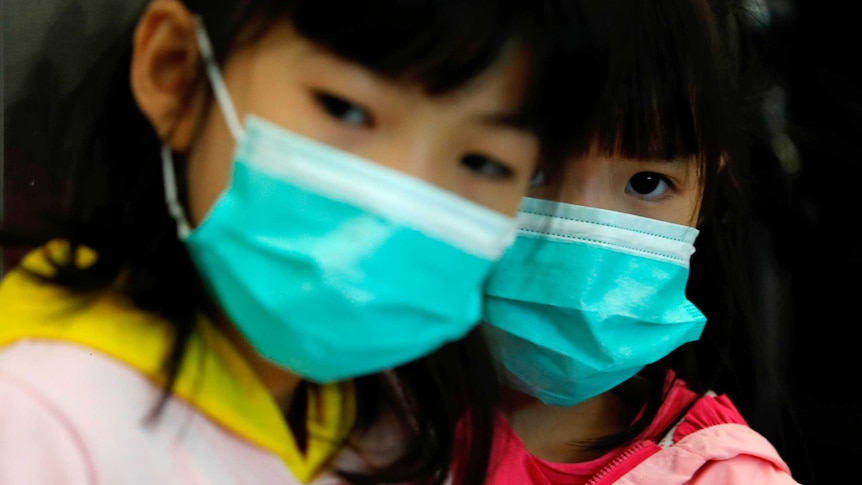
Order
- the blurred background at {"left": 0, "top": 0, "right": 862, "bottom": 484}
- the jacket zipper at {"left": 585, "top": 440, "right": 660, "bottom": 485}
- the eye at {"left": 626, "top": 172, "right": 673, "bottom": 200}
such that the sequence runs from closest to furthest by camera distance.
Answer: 1. the eye at {"left": 626, "top": 172, "right": 673, "bottom": 200}
2. the jacket zipper at {"left": 585, "top": 440, "right": 660, "bottom": 485}
3. the blurred background at {"left": 0, "top": 0, "right": 862, "bottom": 484}

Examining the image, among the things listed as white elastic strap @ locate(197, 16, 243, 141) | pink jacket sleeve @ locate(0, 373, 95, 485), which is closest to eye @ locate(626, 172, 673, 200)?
white elastic strap @ locate(197, 16, 243, 141)

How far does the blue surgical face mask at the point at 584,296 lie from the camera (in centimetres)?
92

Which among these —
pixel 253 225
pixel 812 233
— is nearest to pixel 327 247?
pixel 253 225

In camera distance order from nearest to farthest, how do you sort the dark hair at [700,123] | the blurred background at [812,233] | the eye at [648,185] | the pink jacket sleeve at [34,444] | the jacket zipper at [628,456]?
the pink jacket sleeve at [34,444] → the dark hair at [700,123] → the eye at [648,185] → the jacket zipper at [628,456] → the blurred background at [812,233]

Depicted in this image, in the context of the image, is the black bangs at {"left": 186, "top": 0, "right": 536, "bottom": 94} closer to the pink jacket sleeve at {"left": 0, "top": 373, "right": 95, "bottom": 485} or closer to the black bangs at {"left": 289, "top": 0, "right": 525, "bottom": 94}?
the black bangs at {"left": 289, "top": 0, "right": 525, "bottom": 94}

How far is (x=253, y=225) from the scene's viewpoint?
0.62m

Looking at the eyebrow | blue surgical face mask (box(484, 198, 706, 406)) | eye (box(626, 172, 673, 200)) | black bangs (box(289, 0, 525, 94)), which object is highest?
black bangs (box(289, 0, 525, 94))

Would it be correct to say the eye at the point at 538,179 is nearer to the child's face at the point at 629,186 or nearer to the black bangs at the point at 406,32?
the child's face at the point at 629,186

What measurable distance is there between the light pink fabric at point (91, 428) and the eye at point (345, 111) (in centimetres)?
27

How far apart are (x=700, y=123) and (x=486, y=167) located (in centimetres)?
38

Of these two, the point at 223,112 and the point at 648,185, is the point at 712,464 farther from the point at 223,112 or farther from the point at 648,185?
the point at 223,112

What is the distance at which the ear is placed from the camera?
2.15 feet

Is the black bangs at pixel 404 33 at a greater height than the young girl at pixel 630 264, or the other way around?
the black bangs at pixel 404 33

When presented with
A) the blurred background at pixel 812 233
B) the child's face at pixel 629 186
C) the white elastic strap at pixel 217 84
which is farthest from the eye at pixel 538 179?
the blurred background at pixel 812 233
